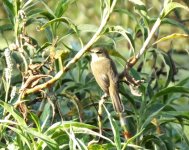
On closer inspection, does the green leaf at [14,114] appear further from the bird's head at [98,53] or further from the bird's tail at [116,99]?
the bird's head at [98,53]

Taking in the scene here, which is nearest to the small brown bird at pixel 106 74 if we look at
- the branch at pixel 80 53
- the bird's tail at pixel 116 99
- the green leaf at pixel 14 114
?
the bird's tail at pixel 116 99

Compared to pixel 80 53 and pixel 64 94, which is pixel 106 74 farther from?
pixel 80 53

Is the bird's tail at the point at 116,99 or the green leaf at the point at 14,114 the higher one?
the green leaf at the point at 14,114

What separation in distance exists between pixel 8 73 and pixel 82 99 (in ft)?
2.11

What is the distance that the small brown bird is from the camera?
2.37m

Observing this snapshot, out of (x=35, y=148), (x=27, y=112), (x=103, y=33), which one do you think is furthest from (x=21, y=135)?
(x=103, y=33)

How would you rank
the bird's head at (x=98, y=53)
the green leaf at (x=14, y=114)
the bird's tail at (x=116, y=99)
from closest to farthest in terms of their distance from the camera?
the green leaf at (x=14, y=114) → the bird's tail at (x=116, y=99) → the bird's head at (x=98, y=53)

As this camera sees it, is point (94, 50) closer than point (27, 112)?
No

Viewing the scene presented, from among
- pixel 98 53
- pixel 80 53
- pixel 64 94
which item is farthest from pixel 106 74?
pixel 80 53

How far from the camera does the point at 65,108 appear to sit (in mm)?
2912

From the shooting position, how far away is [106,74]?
8.59 ft

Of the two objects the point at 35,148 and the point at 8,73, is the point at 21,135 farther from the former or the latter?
the point at 8,73

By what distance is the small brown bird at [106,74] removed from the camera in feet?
7.77

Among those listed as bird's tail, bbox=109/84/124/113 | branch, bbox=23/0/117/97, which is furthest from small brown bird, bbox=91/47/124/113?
branch, bbox=23/0/117/97
